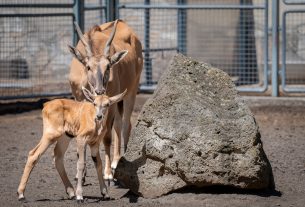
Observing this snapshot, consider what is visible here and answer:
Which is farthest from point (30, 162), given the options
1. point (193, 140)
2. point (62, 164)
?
point (193, 140)

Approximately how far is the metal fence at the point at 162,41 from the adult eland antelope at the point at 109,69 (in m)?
3.62

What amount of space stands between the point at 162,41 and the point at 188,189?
295 inches

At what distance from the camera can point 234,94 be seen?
766cm

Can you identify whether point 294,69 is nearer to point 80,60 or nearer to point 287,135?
point 287,135

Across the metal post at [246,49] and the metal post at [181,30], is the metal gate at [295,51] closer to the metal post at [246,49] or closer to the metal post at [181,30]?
the metal post at [246,49]

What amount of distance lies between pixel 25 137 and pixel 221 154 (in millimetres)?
4509

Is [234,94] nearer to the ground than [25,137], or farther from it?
farther from it

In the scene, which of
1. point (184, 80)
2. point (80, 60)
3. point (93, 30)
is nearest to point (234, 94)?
point (184, 80)

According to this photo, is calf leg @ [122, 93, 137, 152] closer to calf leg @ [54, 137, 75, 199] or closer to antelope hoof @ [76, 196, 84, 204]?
calf leg @ [54, 137, 75, 199]

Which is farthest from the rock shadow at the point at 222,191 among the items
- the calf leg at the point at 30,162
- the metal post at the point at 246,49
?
the metal post at the point at 246,49

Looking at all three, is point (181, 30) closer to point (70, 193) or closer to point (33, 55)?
point (33, 55)

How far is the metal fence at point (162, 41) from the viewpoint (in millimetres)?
14031

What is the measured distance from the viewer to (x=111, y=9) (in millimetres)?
13984

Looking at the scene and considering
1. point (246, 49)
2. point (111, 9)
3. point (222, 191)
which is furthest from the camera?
point (246, 49)
